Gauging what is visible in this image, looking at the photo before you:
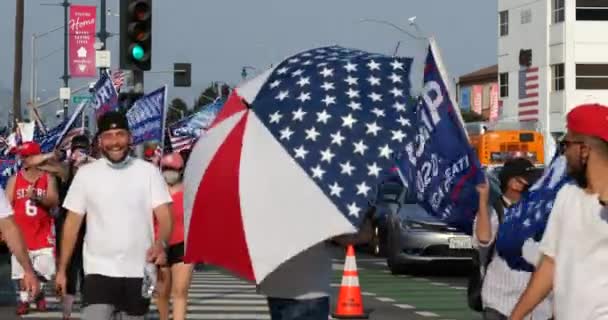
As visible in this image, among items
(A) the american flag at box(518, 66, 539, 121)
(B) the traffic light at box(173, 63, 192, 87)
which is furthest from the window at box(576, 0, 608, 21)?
(B) the traffic light at box(173, 63, 192, 87)

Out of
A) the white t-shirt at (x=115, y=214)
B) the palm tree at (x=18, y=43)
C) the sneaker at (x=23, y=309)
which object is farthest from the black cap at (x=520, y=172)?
the palm tree at (x=18, y=43)

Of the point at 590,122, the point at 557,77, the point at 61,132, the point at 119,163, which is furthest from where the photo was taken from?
the point at 557,77

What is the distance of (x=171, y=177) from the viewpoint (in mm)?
13648

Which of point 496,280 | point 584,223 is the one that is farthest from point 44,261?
point 584,223

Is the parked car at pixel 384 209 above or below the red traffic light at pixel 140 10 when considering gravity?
below

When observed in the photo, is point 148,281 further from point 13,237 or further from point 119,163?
point 13,237

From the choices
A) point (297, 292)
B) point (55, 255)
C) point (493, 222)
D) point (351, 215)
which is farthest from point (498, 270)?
point (55, 255)

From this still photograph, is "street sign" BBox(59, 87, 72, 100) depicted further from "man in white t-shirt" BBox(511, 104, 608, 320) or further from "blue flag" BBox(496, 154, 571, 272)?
"man in white t-shirt" BBox(511, 104, 608, 320)

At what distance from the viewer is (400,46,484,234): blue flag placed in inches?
289

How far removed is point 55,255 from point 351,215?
8.32 metres

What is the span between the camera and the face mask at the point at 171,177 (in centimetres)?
1362

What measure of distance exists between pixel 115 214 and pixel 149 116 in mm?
9487

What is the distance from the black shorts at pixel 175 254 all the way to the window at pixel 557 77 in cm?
6424

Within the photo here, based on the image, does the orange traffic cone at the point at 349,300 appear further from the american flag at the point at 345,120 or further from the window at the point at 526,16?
the window at the point at 526,16
